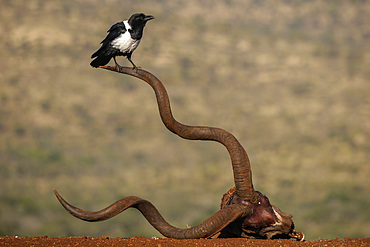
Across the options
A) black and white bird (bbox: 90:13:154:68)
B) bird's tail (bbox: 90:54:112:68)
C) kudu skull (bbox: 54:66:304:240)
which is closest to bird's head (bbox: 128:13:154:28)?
black and white bird (bbox: 90:13:154:68)

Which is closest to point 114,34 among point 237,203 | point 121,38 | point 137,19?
point 121,38

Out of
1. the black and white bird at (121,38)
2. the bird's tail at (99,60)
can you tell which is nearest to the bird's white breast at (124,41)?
the black and white bird at (121,38)

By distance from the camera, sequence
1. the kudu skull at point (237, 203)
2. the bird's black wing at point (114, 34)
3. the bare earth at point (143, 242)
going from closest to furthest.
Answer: the bare earth at point (143, 242) → the kudu skull at point (237, 203) → the bird's black wing at point (114, 34)

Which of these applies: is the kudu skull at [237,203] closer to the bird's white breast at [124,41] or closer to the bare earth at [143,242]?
the bare earth at [143,242]

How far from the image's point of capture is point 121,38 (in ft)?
28.6

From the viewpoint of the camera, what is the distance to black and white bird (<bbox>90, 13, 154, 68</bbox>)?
874cm

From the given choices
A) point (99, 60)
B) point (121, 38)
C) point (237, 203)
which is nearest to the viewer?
point (237, 203)

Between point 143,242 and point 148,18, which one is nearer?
point 143,242

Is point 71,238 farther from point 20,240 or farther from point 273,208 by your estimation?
point 273,208

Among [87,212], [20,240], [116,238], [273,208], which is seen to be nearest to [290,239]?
[273,208]

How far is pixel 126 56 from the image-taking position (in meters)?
9.07

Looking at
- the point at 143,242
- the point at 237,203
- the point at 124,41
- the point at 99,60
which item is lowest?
the point at 143,242

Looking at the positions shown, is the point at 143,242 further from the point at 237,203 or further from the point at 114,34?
the point at 114,34

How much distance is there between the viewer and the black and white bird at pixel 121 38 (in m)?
8.74
